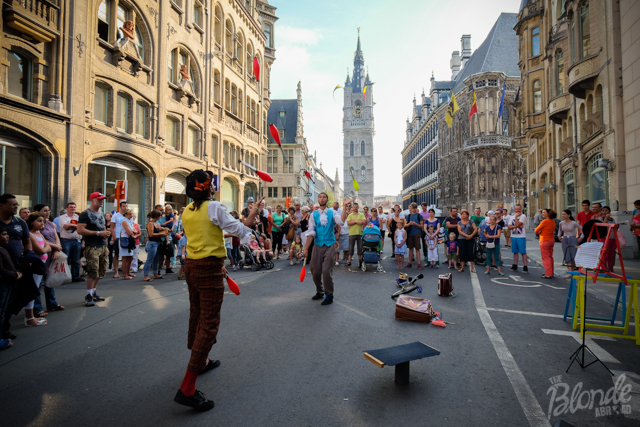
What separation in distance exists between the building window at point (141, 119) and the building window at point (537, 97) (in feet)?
87.1

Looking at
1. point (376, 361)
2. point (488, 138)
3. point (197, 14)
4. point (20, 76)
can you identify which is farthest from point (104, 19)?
point (488, 138)

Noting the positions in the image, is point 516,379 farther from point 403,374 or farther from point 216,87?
point 216,87

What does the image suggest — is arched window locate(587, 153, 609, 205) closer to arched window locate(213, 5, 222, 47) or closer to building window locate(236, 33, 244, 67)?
arched window locate(213, 5, 222, 47)

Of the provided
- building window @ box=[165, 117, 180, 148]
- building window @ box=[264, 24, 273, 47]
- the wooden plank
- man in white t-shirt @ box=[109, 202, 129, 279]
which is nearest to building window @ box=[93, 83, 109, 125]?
building window @ box=[165, 117, 180, 148]

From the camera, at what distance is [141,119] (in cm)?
1759

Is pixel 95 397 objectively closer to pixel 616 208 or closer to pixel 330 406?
pixel 330 406

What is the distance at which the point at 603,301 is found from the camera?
7.03 meters

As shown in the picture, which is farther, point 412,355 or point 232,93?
point 232,93

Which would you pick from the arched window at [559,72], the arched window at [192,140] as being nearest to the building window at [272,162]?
the arched window at [192,140]

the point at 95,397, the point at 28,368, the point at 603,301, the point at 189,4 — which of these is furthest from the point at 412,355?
the point at 189,4

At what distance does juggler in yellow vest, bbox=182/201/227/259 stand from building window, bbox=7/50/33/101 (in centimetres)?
1267

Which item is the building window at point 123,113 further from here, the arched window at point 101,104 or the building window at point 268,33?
the building window at point 268,33

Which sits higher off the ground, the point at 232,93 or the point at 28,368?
the point at 232,93

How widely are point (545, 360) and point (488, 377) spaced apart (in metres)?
0.97
